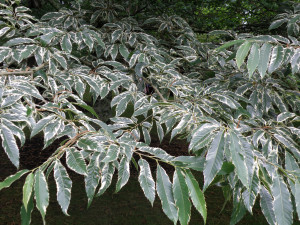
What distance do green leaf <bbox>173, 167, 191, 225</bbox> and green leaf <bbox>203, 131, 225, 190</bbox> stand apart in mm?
65

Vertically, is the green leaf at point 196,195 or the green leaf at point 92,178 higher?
the green leaf at point 196,195

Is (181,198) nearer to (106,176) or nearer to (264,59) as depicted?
(106,176)

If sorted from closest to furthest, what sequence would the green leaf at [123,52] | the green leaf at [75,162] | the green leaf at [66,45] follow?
the green leaf at [75,162], the green leaf at [66,45], the green leaf at [123,52]

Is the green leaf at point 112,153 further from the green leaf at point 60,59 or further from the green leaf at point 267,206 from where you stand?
the green leaf at point 60,59

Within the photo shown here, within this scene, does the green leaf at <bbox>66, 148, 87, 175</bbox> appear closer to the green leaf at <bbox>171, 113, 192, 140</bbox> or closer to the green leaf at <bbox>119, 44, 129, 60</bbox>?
the green leaf at <bbox>171, 113, 192, 140</bbox>

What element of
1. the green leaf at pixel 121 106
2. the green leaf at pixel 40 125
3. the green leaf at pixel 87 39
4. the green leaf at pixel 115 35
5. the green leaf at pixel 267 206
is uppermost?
the green leaf at pixel 87 39

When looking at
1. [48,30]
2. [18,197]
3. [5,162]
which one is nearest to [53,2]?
[48,30]

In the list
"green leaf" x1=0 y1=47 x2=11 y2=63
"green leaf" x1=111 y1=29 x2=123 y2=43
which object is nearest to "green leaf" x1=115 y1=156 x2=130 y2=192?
"green leaf" x1=0 y1=47 x2=11 y2=63

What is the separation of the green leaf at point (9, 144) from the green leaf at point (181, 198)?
0.51 m

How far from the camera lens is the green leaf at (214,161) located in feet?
2.58

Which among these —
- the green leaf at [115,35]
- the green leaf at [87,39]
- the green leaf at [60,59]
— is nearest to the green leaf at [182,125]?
the green leaf at [60,59]

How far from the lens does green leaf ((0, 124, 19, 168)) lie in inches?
34.8

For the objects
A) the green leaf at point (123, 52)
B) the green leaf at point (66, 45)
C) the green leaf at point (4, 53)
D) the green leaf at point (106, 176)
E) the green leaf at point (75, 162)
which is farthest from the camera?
the green leaf at point (123, 52)

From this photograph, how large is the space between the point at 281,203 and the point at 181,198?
308 mm
